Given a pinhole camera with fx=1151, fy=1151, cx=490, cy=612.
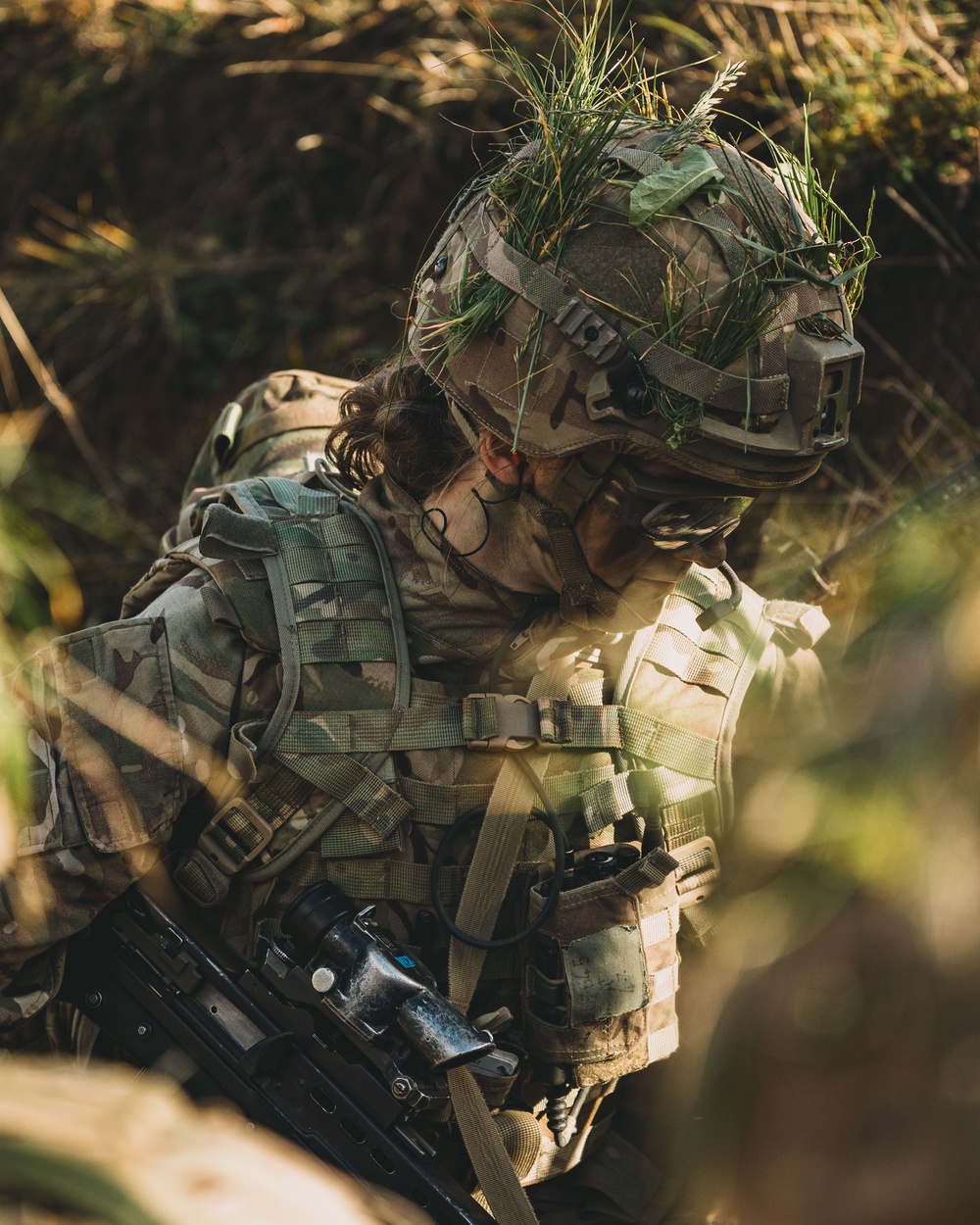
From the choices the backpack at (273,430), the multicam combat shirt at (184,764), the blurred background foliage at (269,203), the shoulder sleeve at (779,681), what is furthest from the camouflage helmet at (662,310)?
the blurred background foliage at (269,203)

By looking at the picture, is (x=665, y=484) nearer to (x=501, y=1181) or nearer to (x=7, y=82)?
(x=501, y=1181)

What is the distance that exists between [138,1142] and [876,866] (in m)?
0.59

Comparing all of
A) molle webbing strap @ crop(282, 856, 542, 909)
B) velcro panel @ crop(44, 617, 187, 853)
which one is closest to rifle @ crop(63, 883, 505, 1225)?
molle webbing strap @ crop(282, 856, 542, 909)

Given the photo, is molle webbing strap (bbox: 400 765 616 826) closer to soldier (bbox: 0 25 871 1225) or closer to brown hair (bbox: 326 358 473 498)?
soldier (bbox: 0 25 871 1225)

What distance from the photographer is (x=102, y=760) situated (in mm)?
2369

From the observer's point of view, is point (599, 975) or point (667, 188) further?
point (599, 975)

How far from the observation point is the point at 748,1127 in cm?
86

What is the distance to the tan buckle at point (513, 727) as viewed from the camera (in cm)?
255

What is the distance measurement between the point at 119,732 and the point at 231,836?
33cm

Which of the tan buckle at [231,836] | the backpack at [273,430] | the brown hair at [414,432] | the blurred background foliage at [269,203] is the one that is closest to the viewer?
the tan buckle at [231,836]

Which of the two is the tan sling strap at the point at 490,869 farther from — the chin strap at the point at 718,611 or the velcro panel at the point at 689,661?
the chin strap at the point at 718,611

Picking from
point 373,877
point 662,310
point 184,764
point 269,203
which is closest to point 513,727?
point 373,877

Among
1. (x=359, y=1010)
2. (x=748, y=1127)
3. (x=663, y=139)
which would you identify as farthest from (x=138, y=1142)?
(x=663, y=139)

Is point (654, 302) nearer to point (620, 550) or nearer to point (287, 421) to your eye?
point (620, 550)
